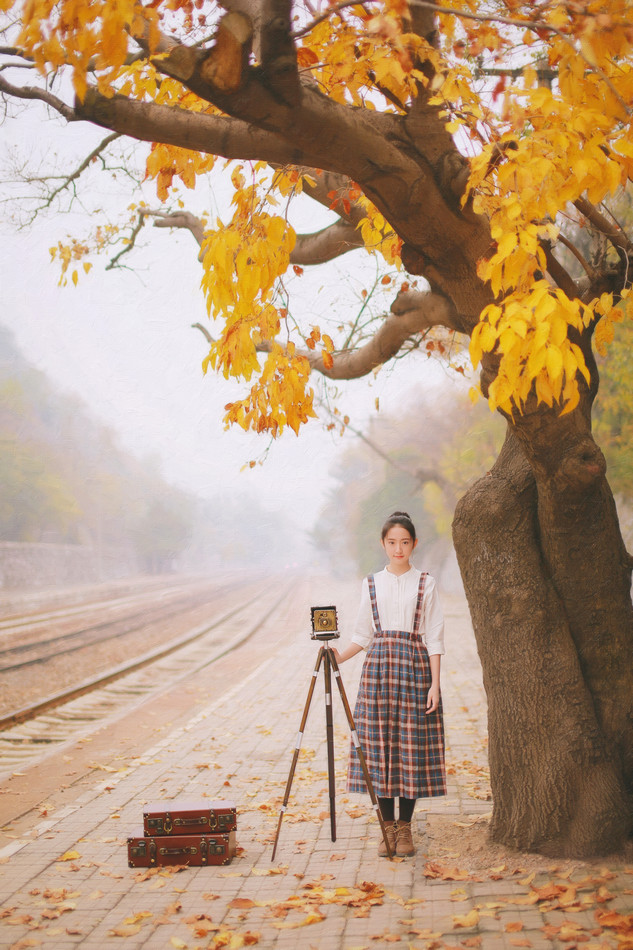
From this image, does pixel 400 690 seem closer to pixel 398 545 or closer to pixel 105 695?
pixel 398 545

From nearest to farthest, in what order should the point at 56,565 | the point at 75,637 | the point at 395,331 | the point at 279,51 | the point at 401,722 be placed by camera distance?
the point at 279,51 < the point at 401,722 < the point at 395,331 < the point at 75,637 < the point at 56,565

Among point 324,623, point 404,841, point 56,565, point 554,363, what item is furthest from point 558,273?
point 56,565

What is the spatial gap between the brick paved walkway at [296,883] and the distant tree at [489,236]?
1.63 feet

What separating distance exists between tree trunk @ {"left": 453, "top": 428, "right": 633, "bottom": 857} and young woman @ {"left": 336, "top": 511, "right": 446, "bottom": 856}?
1.02 ft

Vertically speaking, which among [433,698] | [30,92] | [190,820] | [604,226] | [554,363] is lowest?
[190,820]

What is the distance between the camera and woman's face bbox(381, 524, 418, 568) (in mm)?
4734

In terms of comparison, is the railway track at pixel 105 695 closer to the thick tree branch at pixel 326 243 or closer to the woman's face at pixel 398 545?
the woman's face at pixel 398 545

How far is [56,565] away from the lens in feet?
116

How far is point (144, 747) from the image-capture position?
8758 millimetres

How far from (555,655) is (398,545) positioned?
103 cm

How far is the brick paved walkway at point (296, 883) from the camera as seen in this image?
3.60 m

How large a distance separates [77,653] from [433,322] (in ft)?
46.1

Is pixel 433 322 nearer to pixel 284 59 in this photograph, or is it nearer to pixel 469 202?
pixel 469 202

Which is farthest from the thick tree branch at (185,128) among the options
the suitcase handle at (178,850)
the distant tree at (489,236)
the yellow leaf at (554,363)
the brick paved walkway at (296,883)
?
the suitcase handle at (178,850)
